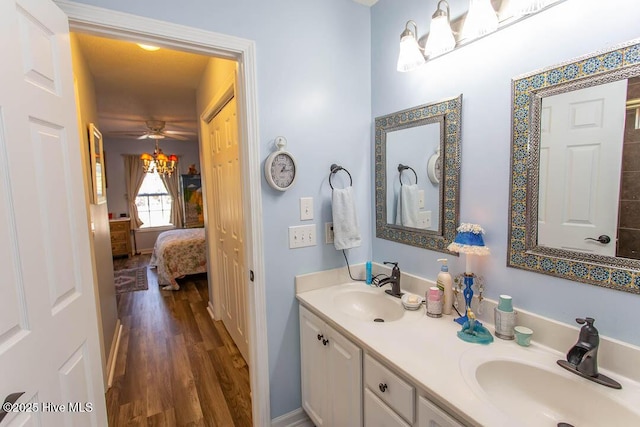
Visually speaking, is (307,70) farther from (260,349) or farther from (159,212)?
A: (159,212)

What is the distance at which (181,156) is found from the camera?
700 centimetres

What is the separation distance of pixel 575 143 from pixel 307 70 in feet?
4.08

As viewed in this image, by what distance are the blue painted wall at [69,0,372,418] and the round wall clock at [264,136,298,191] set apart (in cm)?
5

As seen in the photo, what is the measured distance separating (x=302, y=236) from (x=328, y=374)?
0.70m

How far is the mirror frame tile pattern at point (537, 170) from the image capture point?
3.12 ft

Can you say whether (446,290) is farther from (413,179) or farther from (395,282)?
(413,179)

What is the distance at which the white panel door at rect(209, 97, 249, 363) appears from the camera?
2.40 m

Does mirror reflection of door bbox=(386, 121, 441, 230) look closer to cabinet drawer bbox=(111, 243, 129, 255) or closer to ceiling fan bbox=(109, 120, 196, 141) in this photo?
ceiling fan bbox=(109, 120, 196, 141)

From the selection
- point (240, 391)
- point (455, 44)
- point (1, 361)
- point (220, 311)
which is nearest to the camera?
point (1, 361)

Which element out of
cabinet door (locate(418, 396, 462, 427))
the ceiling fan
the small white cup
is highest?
the ceiling fan

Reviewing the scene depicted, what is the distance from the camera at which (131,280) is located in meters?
4.95

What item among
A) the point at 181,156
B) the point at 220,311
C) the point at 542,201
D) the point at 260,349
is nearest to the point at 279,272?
the point at 260,349

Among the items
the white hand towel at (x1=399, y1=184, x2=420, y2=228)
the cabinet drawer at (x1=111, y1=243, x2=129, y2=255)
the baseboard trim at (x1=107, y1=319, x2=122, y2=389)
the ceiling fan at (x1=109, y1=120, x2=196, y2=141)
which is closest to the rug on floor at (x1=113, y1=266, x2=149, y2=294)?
the cabinet drawer at (x1=111, y1=243, x2=129, y2=255)

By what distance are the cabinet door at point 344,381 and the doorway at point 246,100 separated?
0.42m
